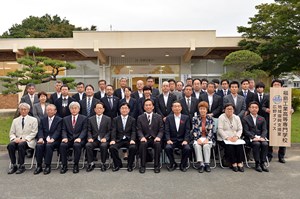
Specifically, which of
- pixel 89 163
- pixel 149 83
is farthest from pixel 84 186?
pixel 149 83

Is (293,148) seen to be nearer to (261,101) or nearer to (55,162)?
(261,101)

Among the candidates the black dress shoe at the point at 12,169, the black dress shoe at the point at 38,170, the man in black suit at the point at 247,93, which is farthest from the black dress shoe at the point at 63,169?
the man in black suit at the point at 247,93

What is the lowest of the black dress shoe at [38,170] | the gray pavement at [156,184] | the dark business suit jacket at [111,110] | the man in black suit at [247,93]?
the gray pavement at [156,184]

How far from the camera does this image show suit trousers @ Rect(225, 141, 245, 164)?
491 cm

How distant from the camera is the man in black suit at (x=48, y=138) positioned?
4.87 metres

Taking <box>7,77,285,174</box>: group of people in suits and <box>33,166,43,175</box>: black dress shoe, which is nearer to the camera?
<box>33,166,43,175</box>: black dress shoe

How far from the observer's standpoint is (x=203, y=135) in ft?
16.9

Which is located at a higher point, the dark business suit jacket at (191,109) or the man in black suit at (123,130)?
the dark business suit jacket at (191,109)

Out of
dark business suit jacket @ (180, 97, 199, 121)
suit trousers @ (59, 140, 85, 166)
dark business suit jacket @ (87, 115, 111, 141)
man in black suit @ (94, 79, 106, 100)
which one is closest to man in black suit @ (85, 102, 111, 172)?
dark business suit jacket @ (87, 115, 111, 141)

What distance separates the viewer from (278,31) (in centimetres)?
1271

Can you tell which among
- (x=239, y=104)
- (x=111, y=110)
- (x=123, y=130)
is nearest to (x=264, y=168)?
(x=239, y=104)

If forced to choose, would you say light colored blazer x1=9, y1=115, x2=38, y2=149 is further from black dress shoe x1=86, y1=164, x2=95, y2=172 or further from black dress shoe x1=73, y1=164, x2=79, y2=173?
black dress shoe x1=86, y1=164, x2=95, y2=172

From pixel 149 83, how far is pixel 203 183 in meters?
3.00

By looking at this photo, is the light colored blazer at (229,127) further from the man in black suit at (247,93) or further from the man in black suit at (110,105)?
the man in black suit at (110,105)
